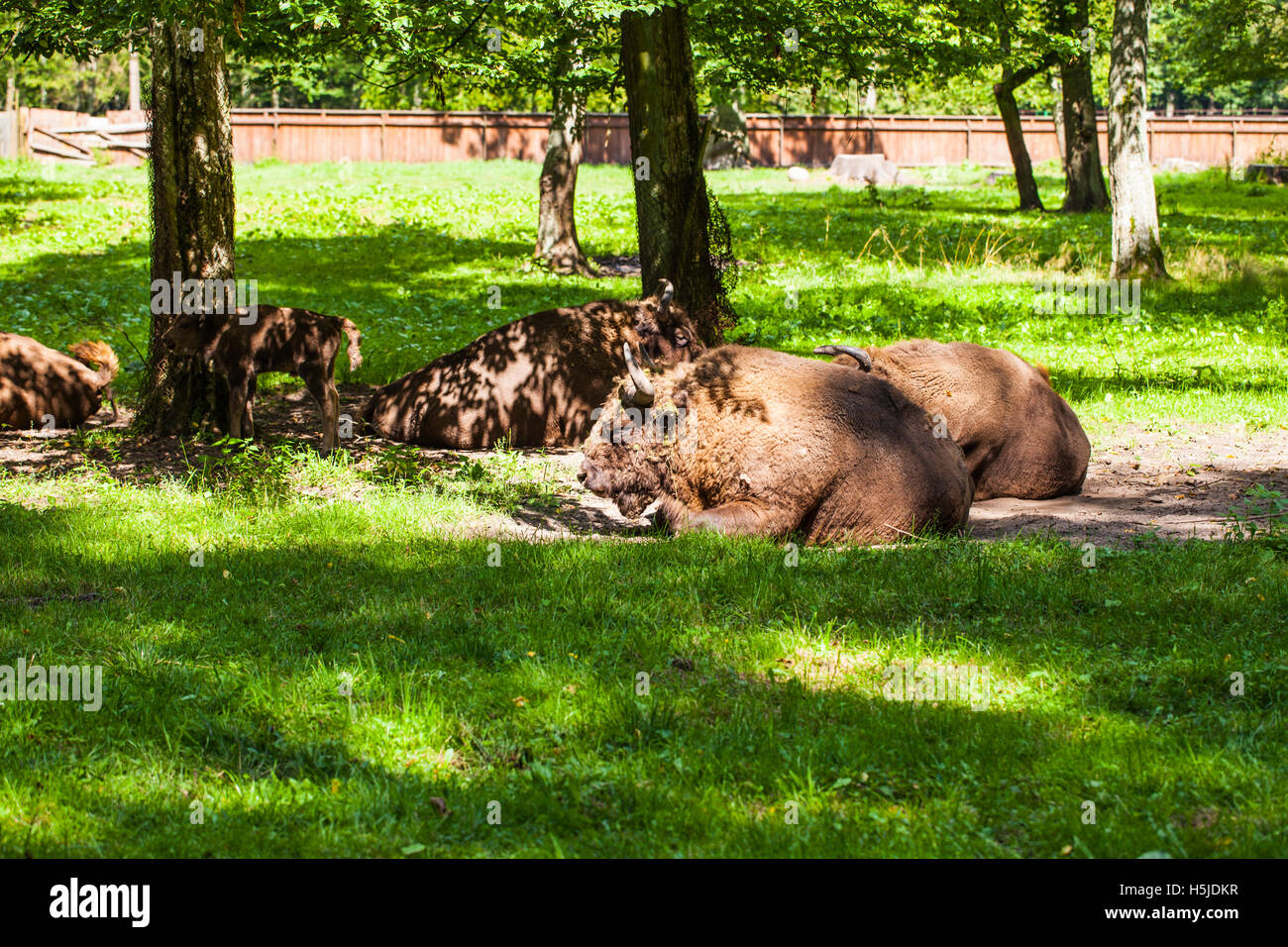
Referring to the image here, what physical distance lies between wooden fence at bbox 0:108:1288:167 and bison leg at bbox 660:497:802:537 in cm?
3305

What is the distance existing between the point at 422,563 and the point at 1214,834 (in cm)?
456

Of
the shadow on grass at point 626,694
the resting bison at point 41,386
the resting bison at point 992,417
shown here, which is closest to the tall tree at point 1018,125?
the resting bison at point 992,417

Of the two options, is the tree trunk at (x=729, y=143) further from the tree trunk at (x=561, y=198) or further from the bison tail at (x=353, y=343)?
Answer: the bison tail at (x=353, y=343)

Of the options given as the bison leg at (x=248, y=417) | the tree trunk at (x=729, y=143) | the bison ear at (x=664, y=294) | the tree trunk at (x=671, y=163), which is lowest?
the bison leg at (x=248, y=417)

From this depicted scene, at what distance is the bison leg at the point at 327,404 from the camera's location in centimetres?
1005

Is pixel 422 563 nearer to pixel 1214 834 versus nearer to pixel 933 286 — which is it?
pixel 1214 834

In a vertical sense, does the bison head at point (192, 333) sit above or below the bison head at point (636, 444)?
above

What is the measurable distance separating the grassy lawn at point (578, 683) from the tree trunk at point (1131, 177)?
41.2 ft

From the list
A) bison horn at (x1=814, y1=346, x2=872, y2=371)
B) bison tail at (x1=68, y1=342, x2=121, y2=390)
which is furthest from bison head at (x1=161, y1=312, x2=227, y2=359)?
bison horn at (x1=814, y1=346, x2=872, y2=371)

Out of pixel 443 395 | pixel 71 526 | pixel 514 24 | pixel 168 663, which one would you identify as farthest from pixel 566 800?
pixel 514 24

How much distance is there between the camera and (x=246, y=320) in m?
9.73

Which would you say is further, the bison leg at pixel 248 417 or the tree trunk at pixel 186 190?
the bison leg at pixel 248 417

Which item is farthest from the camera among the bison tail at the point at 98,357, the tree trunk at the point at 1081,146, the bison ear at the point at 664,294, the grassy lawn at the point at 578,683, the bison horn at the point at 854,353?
the tree trunk at the point at 1081,146

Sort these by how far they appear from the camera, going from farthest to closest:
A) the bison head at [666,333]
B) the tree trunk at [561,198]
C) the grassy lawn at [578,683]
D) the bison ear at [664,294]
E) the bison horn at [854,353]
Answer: the tree trunk at [561,198] < the bison head at [666,333] < the bison ear at [664,294] < the bison horn at [854,353] < the grassy lawn at [578,683]
